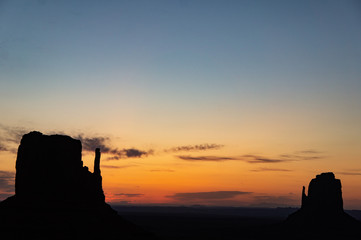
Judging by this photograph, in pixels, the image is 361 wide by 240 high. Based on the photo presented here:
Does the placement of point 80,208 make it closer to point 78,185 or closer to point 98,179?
point 78,185

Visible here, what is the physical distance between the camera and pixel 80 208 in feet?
181

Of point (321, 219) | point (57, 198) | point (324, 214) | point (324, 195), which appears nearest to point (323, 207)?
point (324, 214)

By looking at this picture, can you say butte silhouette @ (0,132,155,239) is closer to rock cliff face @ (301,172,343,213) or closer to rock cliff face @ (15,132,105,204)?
rock cliff face @ (15,132,105,204)

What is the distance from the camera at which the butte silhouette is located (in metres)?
48.9

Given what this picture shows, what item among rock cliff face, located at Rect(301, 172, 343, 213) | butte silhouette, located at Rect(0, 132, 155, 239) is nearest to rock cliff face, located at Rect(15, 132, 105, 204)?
butte silhouette, located at Rect(0, 132, 155, 239)

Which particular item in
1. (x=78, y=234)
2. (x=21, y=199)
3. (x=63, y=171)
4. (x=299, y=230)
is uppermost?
(x=63, y=171)

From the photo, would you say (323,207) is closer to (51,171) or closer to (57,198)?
(57,198)

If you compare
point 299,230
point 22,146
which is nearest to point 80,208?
point 22,146

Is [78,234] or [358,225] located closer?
[78,234]

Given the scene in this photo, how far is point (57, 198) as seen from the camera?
179 feet

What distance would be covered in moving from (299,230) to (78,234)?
102 m

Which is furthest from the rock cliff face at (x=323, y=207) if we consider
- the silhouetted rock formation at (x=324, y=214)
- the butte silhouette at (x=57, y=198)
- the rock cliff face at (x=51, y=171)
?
the rock cliff face at (x=51, y=171)

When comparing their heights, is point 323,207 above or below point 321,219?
above

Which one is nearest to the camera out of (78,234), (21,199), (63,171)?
(78,234)
